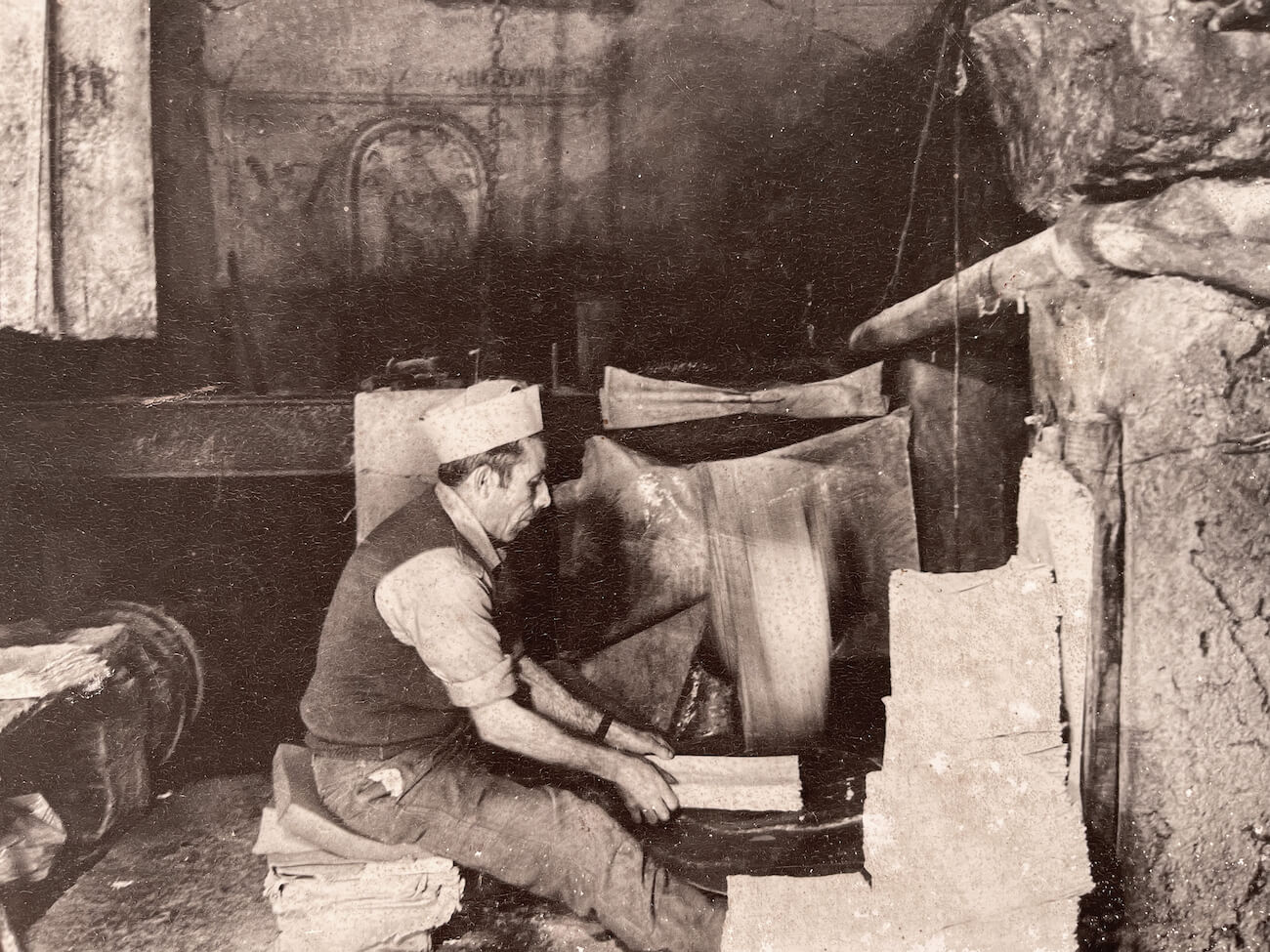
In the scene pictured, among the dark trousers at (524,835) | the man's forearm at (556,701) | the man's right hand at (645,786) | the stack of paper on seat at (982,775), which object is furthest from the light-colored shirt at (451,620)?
the stack of paper on seat at (982,775)

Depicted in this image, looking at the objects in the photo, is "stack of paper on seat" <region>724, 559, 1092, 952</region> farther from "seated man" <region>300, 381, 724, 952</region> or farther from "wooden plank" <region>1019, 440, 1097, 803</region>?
"seated man" <region>300, 381, 724, 952</region>

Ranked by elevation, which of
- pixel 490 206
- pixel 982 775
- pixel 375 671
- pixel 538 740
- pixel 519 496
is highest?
pixel 490 206

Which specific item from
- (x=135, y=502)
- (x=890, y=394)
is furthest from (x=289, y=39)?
(x=890, y=394)

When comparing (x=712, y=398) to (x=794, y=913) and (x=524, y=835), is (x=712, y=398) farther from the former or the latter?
(x=794, y=913)

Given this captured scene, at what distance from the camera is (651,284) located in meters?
1.87

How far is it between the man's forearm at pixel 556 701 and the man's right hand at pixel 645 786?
0.38 ft

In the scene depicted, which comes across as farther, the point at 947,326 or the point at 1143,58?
the point at 947,326

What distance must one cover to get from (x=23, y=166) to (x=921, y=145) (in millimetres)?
1999

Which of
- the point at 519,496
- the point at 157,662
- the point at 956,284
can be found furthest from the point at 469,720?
the point at 956,284

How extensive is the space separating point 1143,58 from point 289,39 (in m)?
1.86

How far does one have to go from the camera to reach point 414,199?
1.84 metres

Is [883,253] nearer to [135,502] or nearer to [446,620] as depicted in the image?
[446,620]

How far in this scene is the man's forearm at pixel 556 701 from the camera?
1834 millimetres

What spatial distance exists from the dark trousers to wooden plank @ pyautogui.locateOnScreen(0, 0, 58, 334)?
1.22 m
